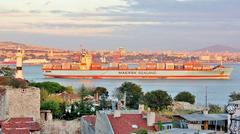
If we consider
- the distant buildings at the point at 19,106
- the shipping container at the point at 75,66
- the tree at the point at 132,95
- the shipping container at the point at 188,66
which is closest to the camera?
the distant buildings at the point at 19,106

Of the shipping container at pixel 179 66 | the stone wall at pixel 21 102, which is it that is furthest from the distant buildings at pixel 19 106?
the shipping container at pixel 179 66

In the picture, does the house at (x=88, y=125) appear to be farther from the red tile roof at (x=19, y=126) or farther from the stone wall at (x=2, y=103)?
the stone wall at (x=2, y=103)

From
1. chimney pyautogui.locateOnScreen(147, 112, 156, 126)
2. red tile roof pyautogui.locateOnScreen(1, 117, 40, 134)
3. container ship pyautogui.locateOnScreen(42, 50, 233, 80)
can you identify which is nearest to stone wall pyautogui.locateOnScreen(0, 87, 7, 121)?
red tile roof pyautogui.locateOnScreen(1, 117, 40, 134)

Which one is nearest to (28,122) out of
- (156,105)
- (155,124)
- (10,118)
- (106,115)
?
(10,118)

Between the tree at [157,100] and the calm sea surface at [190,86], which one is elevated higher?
the tree at [157,100]

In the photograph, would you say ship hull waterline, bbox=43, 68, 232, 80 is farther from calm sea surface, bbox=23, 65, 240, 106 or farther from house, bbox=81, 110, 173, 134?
house, bbox=81, 110, 173, 134

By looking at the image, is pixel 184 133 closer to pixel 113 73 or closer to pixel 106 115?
pixel 106 115
